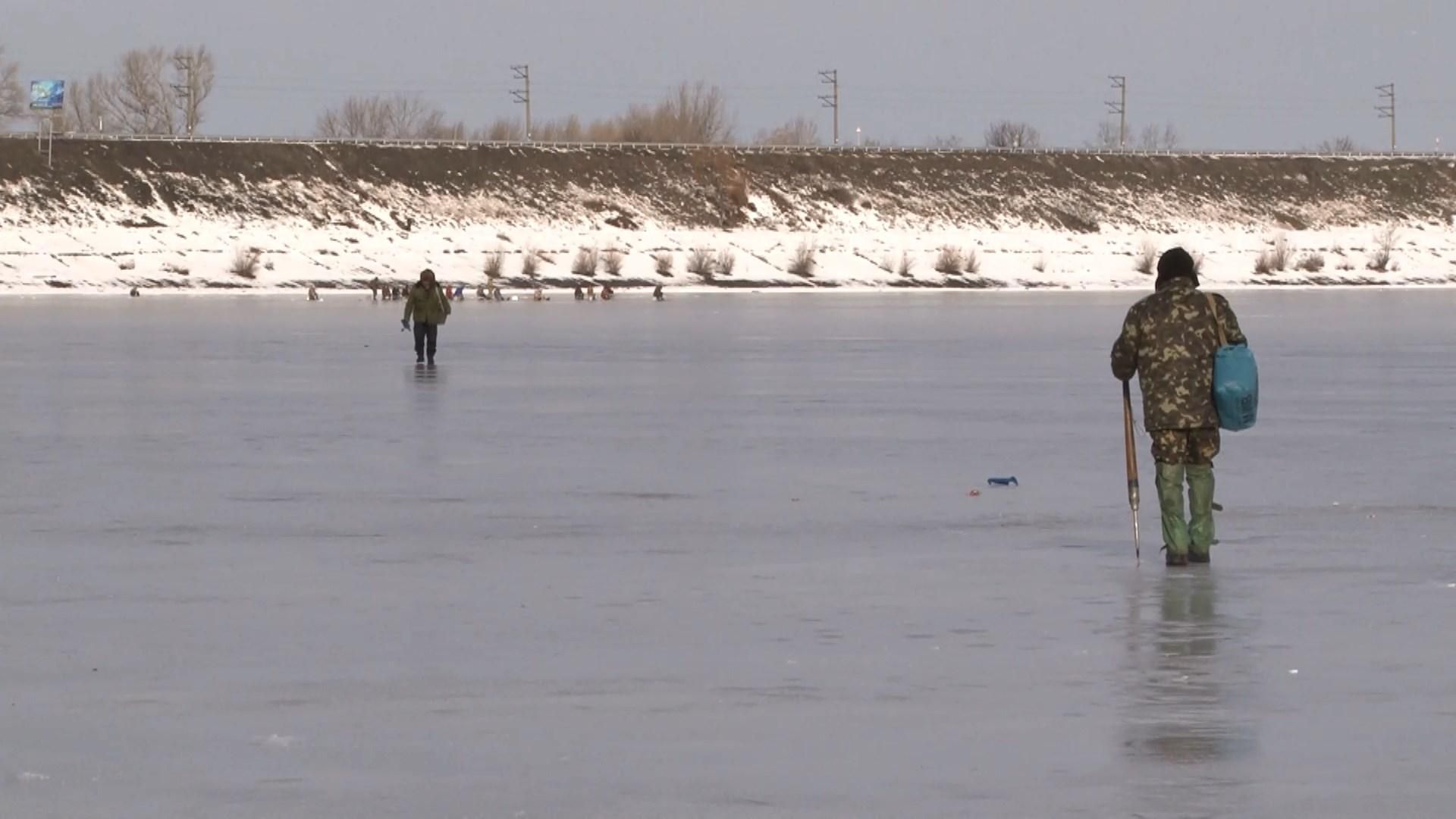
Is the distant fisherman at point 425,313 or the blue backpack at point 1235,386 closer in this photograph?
the blue backpack at point 1235,386

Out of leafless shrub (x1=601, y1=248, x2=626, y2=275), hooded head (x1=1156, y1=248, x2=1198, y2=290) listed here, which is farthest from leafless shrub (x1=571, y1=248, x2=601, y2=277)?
hooded head (x1=1156, y1=248, x2=1198, y2=290)

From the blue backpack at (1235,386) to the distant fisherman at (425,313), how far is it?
19953 mm

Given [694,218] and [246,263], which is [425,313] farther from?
[694,218]

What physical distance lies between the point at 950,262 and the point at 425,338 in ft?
218

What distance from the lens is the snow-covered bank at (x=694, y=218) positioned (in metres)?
91.5

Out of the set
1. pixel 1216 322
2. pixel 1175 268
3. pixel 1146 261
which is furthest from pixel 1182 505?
pixel 1146 261

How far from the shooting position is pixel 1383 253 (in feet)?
354

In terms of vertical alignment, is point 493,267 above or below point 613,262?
below

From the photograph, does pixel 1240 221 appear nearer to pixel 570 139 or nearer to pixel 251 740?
pixel 570 139

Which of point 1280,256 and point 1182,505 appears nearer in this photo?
point 1182,505

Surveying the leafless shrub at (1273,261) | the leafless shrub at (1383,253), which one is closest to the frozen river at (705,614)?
the leafless shrub at (1273,261)

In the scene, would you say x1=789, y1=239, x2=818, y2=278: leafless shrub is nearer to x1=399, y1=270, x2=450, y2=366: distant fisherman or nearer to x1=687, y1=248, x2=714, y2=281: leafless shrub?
x1=687, y1=248, x2=714, y2=281: leafless shrub

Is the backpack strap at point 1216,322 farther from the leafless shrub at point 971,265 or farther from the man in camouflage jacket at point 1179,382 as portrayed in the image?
the leafless shrub at point 971,265

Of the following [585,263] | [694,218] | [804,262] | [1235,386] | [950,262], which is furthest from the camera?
[694,218]
